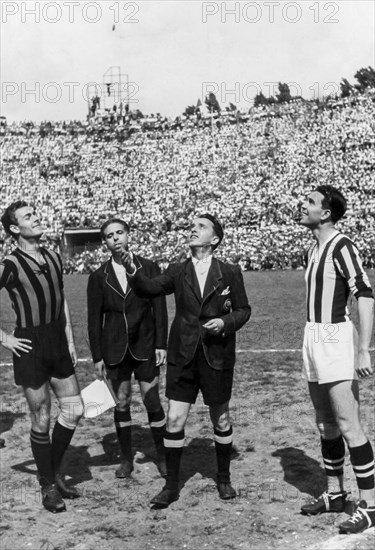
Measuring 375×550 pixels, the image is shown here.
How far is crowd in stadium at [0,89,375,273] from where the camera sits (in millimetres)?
38875

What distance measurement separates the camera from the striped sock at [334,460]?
5.48 m

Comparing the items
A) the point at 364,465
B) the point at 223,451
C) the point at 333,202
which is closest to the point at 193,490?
the point at 223,451

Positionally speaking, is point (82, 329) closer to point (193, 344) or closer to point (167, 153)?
point (193, 344)

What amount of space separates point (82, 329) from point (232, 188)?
30049 mm

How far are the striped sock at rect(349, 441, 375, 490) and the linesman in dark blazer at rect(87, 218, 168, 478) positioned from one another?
197cm

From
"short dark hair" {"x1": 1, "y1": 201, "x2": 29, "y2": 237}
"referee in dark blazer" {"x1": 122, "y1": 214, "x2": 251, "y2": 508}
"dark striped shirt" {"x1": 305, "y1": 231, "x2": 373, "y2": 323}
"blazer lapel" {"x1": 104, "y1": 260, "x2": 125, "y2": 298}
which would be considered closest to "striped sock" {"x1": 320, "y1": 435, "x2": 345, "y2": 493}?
"referee in dark blazer" {"x1": 122, "y1": 214, "x2": 251, "y2": 508}

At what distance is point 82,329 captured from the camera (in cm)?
1573

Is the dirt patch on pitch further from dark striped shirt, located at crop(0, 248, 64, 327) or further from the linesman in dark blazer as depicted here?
dark striped shirt, located at crop(0, 248, 64, 327)

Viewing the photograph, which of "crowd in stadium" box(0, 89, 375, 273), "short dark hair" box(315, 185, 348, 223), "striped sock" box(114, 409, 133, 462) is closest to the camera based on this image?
"short dark hair" box(315, 185, 348, 223)

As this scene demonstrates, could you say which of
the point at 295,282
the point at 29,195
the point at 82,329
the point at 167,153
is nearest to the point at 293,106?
the point at 167,153

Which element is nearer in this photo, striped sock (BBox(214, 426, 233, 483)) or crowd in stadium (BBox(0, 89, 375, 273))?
striped sock (BBox(214, 426, 233, 483))

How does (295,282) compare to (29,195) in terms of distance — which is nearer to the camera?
(295,282)

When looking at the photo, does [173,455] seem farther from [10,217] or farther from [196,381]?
[10,217]

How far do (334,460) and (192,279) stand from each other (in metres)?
1.72
